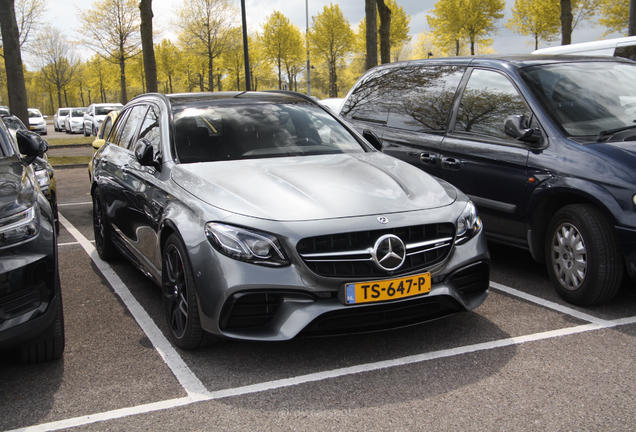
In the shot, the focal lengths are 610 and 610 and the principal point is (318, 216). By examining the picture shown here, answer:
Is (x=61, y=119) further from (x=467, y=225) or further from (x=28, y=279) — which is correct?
(x=467, y=225)

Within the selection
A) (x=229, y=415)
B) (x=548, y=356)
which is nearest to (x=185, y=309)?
(x=229, y=415)

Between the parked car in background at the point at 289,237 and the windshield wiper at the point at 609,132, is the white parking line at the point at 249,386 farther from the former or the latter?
the windshield wiper at the point at 609,132

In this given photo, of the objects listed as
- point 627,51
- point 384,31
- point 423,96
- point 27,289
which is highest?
point 384,31

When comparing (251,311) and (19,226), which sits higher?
(19,226)

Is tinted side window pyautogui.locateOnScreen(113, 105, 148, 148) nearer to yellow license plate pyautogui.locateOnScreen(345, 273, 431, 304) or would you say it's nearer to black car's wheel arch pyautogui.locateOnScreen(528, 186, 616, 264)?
yellow license plate pyautogui.locateOnScreen(345, 273, 431, 304)

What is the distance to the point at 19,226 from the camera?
3.11m

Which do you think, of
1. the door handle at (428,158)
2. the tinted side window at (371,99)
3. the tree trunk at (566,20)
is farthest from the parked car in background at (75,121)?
the door handle at (428,158)

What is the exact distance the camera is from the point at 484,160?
5.16m

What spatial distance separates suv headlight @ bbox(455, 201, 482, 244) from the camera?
3.67 metres

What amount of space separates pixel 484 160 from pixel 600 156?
1068 millimetres

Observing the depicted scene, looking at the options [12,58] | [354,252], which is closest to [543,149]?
[354,252]

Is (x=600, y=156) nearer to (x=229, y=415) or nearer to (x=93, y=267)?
(x=229, y=415)

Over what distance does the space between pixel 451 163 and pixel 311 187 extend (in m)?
2.21

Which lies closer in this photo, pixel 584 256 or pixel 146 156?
pixel 146 156
